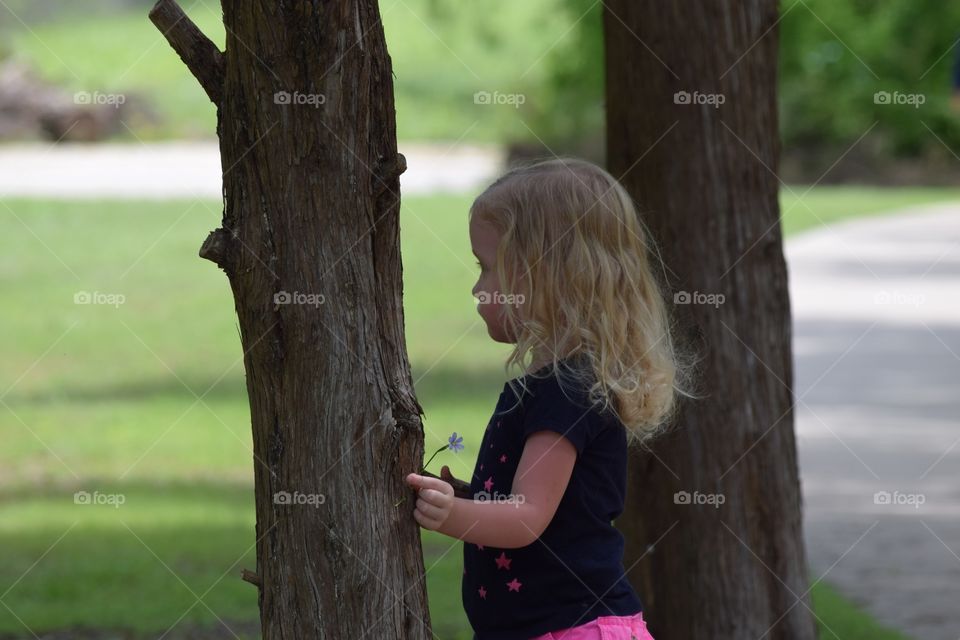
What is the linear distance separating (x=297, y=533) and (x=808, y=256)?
16976mm

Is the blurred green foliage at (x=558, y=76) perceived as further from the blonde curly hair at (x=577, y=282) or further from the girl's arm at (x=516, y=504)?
the girl's arm at (x=516, y=504)

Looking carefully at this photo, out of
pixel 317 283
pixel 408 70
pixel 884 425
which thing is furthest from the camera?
pixel 408 70

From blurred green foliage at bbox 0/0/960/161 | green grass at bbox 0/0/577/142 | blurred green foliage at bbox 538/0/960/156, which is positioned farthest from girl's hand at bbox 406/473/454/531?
green grass at bbox 0/0/577/142

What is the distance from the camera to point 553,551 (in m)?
2.74

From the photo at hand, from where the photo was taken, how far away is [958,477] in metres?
7.54

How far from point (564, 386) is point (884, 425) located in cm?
685

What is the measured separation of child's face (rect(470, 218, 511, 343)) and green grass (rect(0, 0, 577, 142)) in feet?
89.4

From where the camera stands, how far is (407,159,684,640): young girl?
2727mm

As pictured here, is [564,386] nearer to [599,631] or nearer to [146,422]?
[599,631]

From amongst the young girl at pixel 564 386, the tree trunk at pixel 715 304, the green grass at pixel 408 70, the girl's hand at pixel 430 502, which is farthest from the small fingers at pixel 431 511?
the green grass at pixel 408 70

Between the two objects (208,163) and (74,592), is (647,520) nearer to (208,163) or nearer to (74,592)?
(74,592)

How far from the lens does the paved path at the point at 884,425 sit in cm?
584

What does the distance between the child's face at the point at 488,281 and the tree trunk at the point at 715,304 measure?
1.28 meters

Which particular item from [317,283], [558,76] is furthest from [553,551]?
[558,76]
